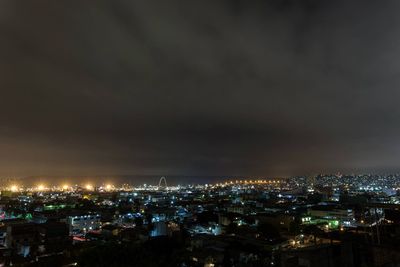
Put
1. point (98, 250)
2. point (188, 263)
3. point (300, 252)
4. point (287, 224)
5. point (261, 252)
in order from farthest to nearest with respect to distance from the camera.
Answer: point (287, 224), point (261, 252), point (188, 263), point (300, 252), point (98, 250)

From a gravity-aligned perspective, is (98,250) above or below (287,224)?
above

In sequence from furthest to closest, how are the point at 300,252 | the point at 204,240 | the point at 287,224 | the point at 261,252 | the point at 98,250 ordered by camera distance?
1. the point at 287,224
2. the point at 204,240
3. the point at 261,252
4. the point at 300,252
5. the point at 98,250

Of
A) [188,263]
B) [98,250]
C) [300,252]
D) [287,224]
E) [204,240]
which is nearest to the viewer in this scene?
[98,250]

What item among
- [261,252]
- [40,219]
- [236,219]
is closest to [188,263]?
[261,252]

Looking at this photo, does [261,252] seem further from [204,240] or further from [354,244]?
[354,244]

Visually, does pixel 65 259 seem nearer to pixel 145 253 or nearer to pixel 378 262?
pixel 145 253

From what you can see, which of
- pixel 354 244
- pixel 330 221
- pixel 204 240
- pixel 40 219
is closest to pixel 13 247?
pixel 204 240

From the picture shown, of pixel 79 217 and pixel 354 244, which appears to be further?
pixel 79 217

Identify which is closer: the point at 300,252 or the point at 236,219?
the point at 300,252

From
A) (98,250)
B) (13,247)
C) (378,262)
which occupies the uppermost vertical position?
(98,250)
